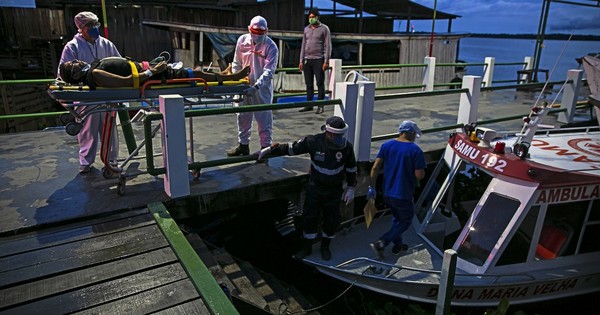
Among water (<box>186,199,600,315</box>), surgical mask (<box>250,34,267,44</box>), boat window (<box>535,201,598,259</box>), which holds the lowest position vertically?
water (<box>186,199,600,315</box>)

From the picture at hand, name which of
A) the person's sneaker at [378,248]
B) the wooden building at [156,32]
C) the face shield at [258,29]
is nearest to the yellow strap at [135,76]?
the face shield at [258,29]

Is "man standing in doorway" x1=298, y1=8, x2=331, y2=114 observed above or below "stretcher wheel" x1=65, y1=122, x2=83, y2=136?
above

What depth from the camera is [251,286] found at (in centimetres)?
433

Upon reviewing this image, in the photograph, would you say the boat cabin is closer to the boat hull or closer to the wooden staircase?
the boat hull

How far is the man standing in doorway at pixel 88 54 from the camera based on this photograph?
15.6 ft

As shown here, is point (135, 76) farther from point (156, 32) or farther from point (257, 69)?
point (156, 32)

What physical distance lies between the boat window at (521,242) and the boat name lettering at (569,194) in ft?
0.53

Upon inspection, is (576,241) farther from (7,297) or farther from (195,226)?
(7,297)

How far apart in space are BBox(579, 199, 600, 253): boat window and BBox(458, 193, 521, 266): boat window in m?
1.10

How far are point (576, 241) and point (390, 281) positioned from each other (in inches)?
92.2

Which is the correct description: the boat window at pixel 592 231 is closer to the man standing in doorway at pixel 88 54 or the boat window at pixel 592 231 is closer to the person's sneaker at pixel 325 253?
the person's sneaker at pixel 325 253

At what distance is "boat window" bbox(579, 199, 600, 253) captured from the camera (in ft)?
16.4

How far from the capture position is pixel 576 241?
5012mm

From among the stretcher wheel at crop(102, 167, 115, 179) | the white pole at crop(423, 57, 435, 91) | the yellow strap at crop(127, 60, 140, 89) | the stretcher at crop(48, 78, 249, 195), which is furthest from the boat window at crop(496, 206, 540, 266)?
the white pole at crop(423, 57, 435, 91)
